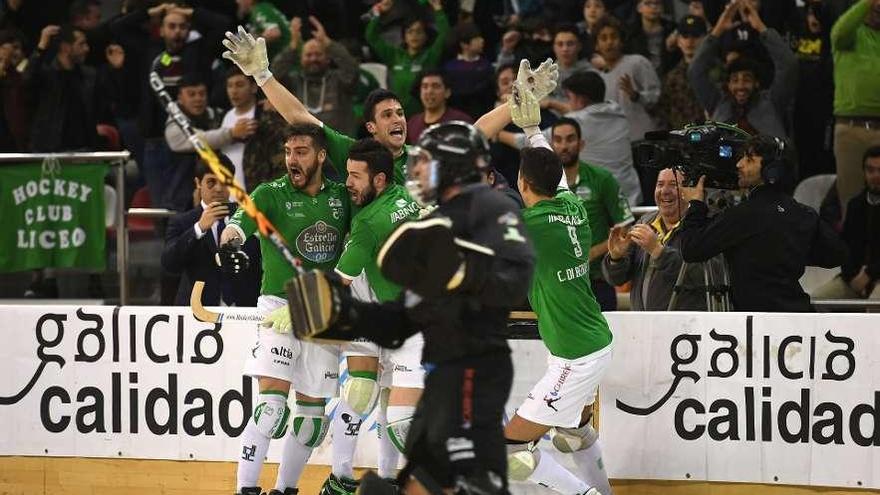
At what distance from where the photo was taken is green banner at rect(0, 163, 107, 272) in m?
12.8

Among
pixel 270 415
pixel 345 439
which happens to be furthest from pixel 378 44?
pixel 270 415

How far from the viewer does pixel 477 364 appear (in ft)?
24.1

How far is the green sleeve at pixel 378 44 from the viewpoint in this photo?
14876mm

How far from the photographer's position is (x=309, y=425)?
9.84m

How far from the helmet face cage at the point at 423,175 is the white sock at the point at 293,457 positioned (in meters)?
2.75

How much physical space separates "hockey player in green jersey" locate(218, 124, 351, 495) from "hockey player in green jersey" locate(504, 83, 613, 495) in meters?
1.27

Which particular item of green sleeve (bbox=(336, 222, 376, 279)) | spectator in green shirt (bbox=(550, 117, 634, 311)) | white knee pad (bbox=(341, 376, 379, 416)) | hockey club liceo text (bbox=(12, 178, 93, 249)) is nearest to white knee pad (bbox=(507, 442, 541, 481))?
white knee pad (bbox=(341, 376, 379, 416))

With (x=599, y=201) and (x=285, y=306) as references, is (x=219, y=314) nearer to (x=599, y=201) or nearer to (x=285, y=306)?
(x=285, y=306)

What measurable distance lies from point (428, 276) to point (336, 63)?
726 centimetres

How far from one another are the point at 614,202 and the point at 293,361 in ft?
10.7

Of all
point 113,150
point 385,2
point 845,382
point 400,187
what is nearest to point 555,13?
point 385,2

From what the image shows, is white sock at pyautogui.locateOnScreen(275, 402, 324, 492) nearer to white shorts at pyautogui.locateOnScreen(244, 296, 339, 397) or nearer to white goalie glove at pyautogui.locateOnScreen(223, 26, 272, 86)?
white shorts at pyautogui.locateOnScreen(244, 296, 339, 397)

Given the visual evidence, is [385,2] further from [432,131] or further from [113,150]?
[432,131]

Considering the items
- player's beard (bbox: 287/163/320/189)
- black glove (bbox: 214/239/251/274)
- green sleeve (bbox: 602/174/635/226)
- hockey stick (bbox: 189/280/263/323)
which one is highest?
player's beard (bbox: 287/163/320/189)
